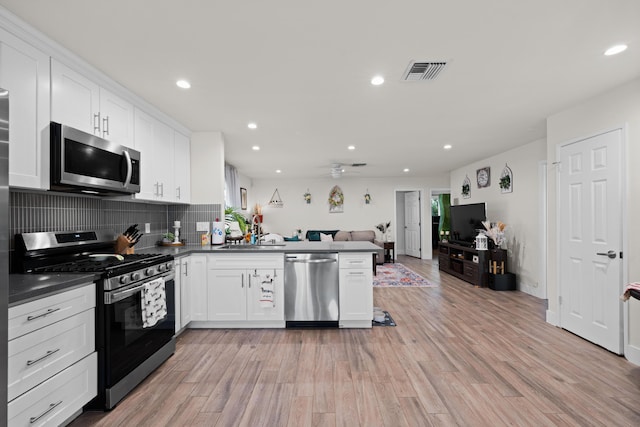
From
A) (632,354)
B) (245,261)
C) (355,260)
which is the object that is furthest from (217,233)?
(632,354)

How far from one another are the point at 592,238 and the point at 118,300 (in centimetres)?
412

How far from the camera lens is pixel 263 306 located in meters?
3.21

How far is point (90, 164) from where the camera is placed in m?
2.15

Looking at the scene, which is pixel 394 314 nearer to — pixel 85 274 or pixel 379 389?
pixel 379 389

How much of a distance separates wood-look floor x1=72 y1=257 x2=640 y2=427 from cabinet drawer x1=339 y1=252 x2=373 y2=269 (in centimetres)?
71

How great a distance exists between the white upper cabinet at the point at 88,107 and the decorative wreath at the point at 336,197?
19.9 feet

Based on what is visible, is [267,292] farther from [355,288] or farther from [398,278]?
[398,278]

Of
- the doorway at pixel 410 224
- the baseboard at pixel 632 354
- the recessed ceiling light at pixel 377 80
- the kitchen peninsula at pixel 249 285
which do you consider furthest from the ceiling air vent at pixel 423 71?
the doorway at pixel 410 224

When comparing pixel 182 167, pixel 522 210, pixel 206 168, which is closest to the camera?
pixel 182 167

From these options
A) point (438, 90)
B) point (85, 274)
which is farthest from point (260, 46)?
point (85, 274)

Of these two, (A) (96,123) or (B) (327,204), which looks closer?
(A) (96,123)

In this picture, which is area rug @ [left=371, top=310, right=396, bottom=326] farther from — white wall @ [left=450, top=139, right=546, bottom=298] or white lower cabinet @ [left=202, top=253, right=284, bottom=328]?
white wall @ [left=450, top=139, right=546, bottom=298]

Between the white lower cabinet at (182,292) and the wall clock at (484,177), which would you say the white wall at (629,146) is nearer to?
the wall clock at (484,177)

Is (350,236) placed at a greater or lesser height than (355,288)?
greater
